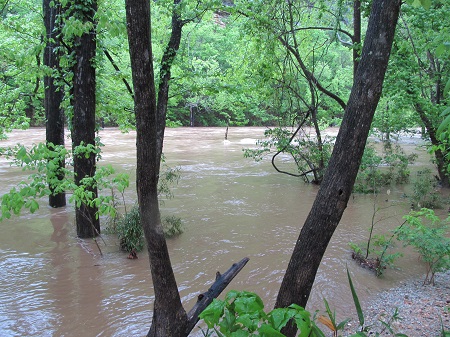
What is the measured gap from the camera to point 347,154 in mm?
2707

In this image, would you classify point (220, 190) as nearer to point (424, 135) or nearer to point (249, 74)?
point (249, 74)

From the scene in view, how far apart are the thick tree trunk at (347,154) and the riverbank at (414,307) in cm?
185

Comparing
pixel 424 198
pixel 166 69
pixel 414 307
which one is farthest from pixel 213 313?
pixel 424 198

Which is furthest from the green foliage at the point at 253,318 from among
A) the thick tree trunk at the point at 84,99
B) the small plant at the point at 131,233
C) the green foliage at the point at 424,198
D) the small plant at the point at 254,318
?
→ the green foliage at the point at 424,198

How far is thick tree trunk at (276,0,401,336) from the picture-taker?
8.57 ft

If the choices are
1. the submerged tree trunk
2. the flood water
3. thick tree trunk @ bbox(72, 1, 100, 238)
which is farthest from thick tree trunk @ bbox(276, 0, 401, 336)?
thick tree trunk @ bbox(72, 1, 100, 238)

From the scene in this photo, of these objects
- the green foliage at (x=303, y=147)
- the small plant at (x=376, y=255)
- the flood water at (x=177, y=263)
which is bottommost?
the flood water at (x=177, y=263)

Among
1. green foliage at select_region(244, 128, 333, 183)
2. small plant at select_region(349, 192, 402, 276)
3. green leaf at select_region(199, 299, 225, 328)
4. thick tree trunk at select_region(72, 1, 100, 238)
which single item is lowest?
small plant at select_region(349, 192, 402, 276)

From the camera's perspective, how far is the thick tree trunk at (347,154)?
261 centimetres

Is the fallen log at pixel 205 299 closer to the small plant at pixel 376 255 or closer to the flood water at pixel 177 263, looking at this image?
the flood water at pixel 177 263

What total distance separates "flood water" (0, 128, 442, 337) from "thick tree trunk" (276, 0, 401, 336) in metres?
2.19

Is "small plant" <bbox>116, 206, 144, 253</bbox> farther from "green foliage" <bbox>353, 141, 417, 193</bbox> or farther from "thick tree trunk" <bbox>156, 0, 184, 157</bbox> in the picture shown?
"green foliage" <bbox>353, 141, 417, 193</bbox>

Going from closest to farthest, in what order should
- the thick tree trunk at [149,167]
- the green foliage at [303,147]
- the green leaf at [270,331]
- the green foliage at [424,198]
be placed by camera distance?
1. the green leaf at [270,331]
2. the thick tree trunk at [149,167]
3. the green foliage at [424,198]
4. the green foliage at [303,147]

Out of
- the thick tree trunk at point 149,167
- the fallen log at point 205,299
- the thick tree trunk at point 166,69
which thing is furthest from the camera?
→ the thick tree trunk at point 166,69
